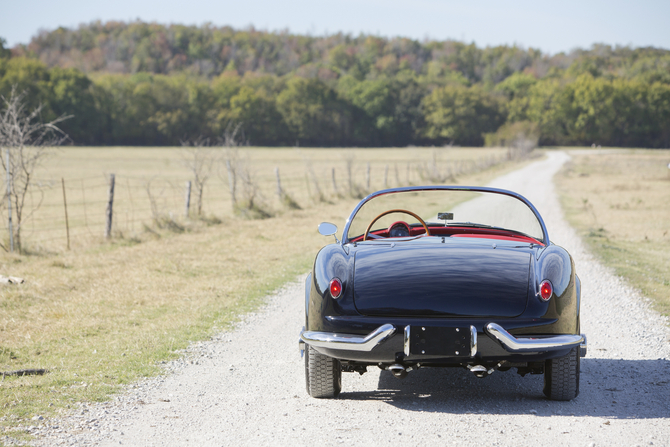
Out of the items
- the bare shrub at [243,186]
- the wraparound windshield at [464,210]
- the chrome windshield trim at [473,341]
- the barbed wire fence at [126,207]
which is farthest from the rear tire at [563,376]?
the bare shrub at [243,186]

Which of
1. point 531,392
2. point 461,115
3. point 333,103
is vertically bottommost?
point 531,392

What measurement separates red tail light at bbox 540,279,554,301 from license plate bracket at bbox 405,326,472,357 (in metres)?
0.55

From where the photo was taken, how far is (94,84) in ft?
357

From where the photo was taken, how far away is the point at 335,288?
12.7 ft

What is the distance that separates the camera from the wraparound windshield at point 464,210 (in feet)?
16.3

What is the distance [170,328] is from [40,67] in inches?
4423

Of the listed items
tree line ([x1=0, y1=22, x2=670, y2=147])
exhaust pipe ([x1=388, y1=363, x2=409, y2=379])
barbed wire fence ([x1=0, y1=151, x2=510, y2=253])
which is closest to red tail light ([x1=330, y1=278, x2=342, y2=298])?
exhaust pipe ([x1=388, y1=363, x2=409, y2=379])

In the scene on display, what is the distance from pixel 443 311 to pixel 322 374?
3.22 ft

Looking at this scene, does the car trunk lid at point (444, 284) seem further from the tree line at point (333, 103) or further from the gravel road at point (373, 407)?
the tree line at point (333, 103)

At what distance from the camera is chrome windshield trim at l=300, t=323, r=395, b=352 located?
3.59 metres

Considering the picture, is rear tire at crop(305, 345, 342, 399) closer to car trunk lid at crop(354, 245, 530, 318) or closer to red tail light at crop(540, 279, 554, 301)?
car trunk lid at crop(354, 245, 530, 318)

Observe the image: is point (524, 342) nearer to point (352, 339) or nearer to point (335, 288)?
point (352, 339)

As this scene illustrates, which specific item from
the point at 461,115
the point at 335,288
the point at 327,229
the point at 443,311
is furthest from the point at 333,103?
the point at 443,311

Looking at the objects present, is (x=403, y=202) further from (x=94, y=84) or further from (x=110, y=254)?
(x=94, y=84)
